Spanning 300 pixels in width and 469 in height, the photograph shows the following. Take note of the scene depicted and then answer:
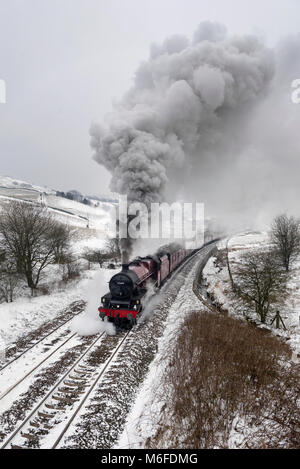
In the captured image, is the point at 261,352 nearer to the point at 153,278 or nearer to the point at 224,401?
the point at 224,401

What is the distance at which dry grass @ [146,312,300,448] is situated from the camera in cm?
414

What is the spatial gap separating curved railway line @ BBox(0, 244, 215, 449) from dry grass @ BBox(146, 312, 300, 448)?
1.77 metres

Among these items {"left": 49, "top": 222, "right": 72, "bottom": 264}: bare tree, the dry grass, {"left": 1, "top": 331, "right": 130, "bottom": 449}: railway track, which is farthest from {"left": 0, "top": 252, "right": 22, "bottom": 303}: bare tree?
the dry grass

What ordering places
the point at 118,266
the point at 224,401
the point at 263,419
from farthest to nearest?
the point at 118,266, the point at 224,401, the point at 263,419

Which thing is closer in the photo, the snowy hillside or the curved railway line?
the curved railway line

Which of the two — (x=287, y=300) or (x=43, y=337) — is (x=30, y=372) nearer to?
(x=43, y=337)

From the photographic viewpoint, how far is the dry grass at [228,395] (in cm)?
414

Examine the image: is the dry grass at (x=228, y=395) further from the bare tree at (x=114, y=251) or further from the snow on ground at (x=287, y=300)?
the bare tree at (x=114, y=251)

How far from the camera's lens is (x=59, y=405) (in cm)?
527

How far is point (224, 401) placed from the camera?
16.0ft

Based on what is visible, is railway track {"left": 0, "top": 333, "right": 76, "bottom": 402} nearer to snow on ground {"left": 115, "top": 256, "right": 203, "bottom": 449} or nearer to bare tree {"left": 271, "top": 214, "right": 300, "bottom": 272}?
snow on ground {"left": 115, "top": 256, "right": 203, "bottom": 449}

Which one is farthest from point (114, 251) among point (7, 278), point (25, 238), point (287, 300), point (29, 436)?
point (29, 436)

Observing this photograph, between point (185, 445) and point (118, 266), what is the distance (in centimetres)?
1955
